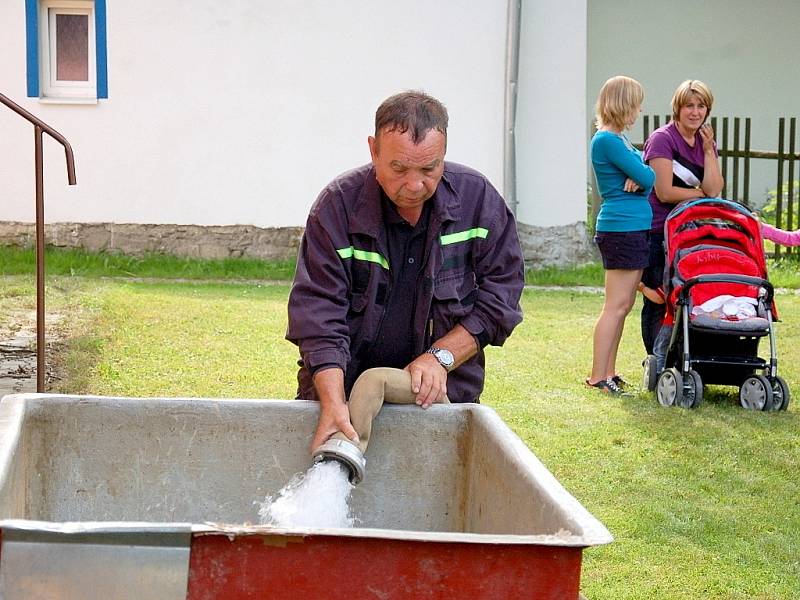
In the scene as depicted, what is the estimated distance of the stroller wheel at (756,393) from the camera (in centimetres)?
649

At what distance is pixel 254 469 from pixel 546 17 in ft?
30.9

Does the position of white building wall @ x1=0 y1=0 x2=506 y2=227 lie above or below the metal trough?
above

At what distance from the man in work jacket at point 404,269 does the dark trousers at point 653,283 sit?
12.8 feet

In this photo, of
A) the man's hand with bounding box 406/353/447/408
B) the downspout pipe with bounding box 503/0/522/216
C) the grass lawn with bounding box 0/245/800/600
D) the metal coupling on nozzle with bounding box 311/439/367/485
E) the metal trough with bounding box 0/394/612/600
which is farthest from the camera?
the downspout pipe with bounding box 503/0/522/216

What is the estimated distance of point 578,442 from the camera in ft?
19.2

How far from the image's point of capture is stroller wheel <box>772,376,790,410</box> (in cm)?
649

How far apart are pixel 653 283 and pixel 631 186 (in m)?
0.86

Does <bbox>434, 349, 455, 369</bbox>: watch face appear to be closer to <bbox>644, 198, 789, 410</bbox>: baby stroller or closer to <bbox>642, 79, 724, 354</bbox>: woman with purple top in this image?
<bbox>644, 198, 789, 410</bbox>: baby stroller

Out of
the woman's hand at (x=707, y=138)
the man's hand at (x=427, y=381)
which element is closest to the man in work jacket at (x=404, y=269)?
the man's hand at (x=427, y=381)

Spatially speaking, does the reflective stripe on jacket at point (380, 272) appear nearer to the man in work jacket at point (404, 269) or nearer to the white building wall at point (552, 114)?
the man in work jacket at point (404, 269)

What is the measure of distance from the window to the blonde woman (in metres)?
6.65

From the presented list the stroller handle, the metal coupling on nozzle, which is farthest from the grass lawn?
the metal coupling on nozzle

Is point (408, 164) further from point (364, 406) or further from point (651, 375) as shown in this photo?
point (651, 375)

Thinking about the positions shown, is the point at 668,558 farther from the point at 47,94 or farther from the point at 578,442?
the point at 47,94
